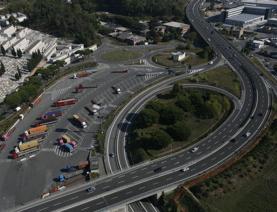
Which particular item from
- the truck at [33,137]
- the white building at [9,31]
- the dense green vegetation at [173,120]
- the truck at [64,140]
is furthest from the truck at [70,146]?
the white building at [9,31]

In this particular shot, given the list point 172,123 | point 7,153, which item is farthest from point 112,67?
A: point 7,153

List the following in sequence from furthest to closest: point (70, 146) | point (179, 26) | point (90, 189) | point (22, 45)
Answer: point (179, 26)
point (22, 45)
point (70, 146)
point (90, 189)

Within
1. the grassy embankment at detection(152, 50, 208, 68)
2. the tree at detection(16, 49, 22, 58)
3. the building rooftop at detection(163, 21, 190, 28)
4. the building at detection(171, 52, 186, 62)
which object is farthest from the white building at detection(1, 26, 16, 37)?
the building rooftop at detection(163, 21, 190, 28)

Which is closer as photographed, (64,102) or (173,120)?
(173,120)

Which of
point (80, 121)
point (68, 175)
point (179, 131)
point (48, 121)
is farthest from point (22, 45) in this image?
point (179, 131)

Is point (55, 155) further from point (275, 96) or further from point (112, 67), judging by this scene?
point (275, 96)

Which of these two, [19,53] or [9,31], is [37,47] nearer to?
[19,53]

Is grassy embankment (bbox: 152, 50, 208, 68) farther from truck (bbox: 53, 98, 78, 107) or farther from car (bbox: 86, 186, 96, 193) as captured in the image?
car (bbox: 86, 186, 96, 193)
